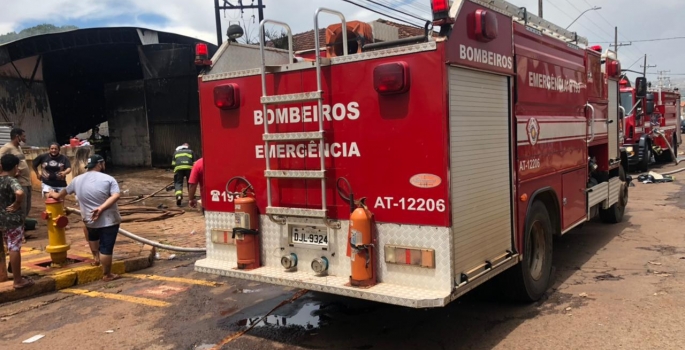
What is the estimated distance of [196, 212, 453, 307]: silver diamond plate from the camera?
158 inches

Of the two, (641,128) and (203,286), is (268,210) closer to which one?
(203,286)

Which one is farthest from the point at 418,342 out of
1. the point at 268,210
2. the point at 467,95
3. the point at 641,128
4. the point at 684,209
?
the point at 641,128

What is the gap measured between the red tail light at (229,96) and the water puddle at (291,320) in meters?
2.10

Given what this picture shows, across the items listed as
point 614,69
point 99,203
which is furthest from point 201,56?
point 614,69

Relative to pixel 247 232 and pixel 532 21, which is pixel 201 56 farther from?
pixel 532 21

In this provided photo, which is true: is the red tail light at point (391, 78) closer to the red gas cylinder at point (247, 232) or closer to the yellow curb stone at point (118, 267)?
the red gas cylinder at point (247, 232)

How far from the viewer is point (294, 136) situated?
14.9 ft

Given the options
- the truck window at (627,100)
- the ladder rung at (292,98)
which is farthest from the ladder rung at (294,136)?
the truck window at (627,100)

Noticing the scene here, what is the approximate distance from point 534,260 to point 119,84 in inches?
830

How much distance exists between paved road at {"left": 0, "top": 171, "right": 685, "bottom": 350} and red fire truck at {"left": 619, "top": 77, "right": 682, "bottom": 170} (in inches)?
371

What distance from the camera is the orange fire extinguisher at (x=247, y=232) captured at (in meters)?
4.86

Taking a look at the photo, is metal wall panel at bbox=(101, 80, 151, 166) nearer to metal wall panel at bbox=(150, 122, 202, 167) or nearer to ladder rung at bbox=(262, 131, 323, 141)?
metal wall panel at bbox=(150, 122, 202, 167)

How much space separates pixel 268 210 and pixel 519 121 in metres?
2.45

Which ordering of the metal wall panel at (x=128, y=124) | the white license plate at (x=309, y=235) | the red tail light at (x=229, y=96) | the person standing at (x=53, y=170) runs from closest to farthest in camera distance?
1. the white license plate at (x=309, y=235)
2. the red tail light at (x=229, y=96)
3. the person standing at (x=53, y=170)
4. the metal wall panel at (x=128, y=124)
